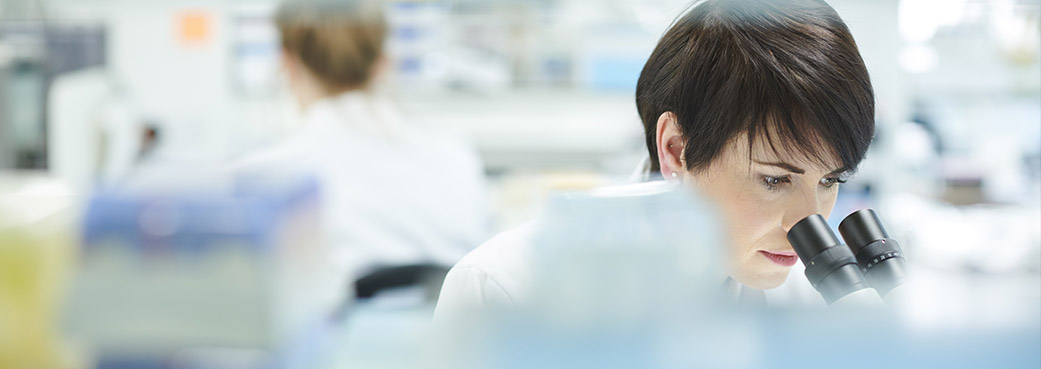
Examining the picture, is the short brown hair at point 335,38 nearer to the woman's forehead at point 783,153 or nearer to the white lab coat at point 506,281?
the white lab coat at point 506,281

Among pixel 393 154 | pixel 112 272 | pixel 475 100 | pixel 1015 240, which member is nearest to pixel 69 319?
pixel 112 272

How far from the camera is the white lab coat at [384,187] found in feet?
5.33

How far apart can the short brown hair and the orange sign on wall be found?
184cm

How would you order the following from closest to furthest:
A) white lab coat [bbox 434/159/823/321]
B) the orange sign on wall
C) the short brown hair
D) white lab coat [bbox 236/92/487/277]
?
1. white lab coat [bbox 434/159/823/321]
2. the short brown hair
3. white lab coat [bbox 236/92/487/277]
4. the orange sign on wall

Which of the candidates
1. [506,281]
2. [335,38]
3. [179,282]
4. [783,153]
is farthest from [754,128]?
[335,38]

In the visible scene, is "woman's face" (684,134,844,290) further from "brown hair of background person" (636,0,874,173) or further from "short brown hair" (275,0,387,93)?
"short brown hair" (275,0,387,93)

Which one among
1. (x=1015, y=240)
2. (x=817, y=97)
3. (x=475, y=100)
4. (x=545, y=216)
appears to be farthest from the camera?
(x=475, y=100)

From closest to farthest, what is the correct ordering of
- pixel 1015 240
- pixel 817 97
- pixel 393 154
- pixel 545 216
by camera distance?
pixel 545 216, pixel 817 97, pixel 393 154, pixel 1015 240

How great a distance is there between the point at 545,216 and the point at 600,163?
120 inches

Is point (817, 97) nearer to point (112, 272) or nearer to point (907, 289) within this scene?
point (907, 289)

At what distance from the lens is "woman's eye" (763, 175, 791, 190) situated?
41 centimetres

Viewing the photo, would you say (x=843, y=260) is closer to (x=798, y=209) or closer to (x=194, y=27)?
(x=798, y=209)

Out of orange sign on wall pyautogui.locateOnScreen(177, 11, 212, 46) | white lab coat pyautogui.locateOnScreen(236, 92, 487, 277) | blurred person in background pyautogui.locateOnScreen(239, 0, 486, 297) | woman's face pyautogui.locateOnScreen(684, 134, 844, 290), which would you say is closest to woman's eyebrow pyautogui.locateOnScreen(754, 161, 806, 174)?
woman's face pyautogui.locateOnScreen(684, 134, 844, 290)

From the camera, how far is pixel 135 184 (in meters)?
0.49
